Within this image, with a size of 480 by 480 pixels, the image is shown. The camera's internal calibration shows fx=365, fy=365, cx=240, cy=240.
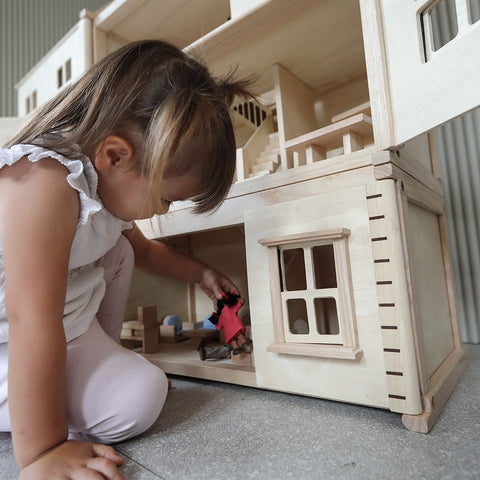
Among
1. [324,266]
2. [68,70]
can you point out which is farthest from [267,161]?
[68,70]

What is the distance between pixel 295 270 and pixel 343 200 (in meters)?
0.28

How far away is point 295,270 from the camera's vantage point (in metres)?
0.76

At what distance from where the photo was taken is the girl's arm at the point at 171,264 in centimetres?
74

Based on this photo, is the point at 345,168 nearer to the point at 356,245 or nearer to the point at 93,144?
the point at 356,245

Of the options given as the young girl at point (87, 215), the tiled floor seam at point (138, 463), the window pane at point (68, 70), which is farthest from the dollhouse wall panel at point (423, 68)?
the window pane at point (68, 70)

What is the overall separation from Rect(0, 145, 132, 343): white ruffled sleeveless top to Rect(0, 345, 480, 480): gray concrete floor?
0.58 ft

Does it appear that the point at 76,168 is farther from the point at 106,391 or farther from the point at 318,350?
the point at 318,350

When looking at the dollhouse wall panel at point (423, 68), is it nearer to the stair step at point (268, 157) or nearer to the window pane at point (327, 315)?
the stair step at point (268, 157)

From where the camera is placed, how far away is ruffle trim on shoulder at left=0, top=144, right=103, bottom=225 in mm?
422

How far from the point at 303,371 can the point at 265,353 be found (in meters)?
0.07

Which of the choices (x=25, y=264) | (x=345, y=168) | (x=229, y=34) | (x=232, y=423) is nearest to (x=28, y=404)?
(x=25, y=264)

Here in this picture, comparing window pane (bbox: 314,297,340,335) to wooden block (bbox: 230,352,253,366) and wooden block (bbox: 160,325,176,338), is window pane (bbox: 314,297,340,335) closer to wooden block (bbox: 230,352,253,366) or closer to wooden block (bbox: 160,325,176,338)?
wooden block (bbox: 230,352,253,366)

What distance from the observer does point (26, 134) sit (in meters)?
0.51

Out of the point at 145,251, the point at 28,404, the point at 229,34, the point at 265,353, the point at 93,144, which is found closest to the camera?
the point at 28,404
